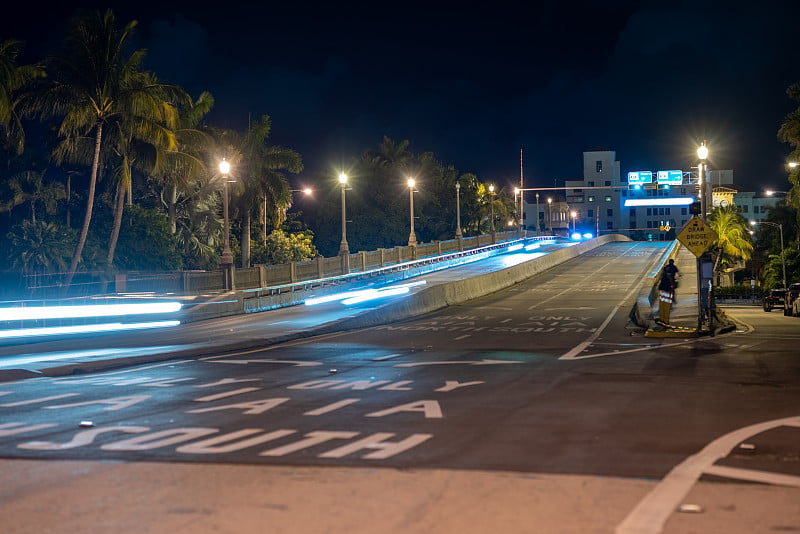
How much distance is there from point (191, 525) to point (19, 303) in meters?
27.9

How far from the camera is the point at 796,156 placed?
199 ft

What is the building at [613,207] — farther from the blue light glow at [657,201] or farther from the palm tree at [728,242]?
the palm tree at [728,242]

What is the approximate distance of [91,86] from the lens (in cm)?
5047

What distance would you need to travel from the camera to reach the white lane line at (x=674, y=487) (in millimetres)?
6652

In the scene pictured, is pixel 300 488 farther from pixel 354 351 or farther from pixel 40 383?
pixel 354 351

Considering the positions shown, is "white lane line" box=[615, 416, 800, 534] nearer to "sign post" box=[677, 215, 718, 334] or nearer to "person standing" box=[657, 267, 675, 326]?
"sign post" box=[677, 215, 718, 334]

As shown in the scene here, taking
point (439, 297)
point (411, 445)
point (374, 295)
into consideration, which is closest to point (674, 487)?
point (411, 445)

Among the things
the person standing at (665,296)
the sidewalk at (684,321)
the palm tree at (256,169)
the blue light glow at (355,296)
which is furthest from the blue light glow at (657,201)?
the person standing at (665,296)

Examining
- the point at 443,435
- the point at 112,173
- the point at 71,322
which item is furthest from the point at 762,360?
the point at 112,173

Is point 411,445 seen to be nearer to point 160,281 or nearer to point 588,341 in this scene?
point 588,341

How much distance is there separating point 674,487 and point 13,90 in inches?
1966

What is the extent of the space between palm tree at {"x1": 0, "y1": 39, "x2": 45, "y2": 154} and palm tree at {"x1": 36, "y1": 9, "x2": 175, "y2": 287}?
129 centimetres

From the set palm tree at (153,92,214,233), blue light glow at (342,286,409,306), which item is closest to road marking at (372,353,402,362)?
blue light glow at (342,286,409,306)

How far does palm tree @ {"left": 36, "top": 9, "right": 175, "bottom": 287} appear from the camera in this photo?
163 feet
